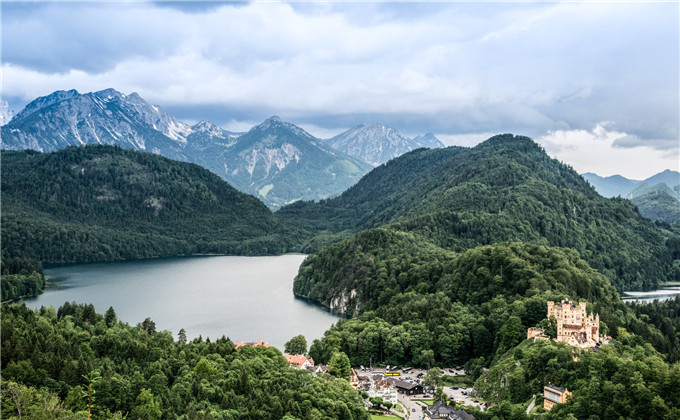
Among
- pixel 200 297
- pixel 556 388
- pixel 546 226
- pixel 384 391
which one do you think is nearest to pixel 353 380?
pixel 384 391

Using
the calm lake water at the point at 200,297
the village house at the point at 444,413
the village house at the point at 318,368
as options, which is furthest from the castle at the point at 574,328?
the calm lake water at the point at 200,297

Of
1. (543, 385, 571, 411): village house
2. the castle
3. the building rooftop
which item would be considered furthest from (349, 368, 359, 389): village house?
the building rooftop

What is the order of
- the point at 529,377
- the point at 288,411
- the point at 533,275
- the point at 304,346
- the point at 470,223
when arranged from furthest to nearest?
the point at 470,223, the point at 533,275, the point at 304,346, the point at 529,377, the point at 288,411

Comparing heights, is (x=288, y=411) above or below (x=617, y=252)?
below

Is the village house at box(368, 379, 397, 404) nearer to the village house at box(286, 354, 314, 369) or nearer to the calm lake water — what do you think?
the village house at box(286, 354, 314, 369)

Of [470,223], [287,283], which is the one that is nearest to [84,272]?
[287,283]

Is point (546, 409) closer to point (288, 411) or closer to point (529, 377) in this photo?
point (529, 377)

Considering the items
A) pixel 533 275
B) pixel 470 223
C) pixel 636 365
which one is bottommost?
pixel 636 365
